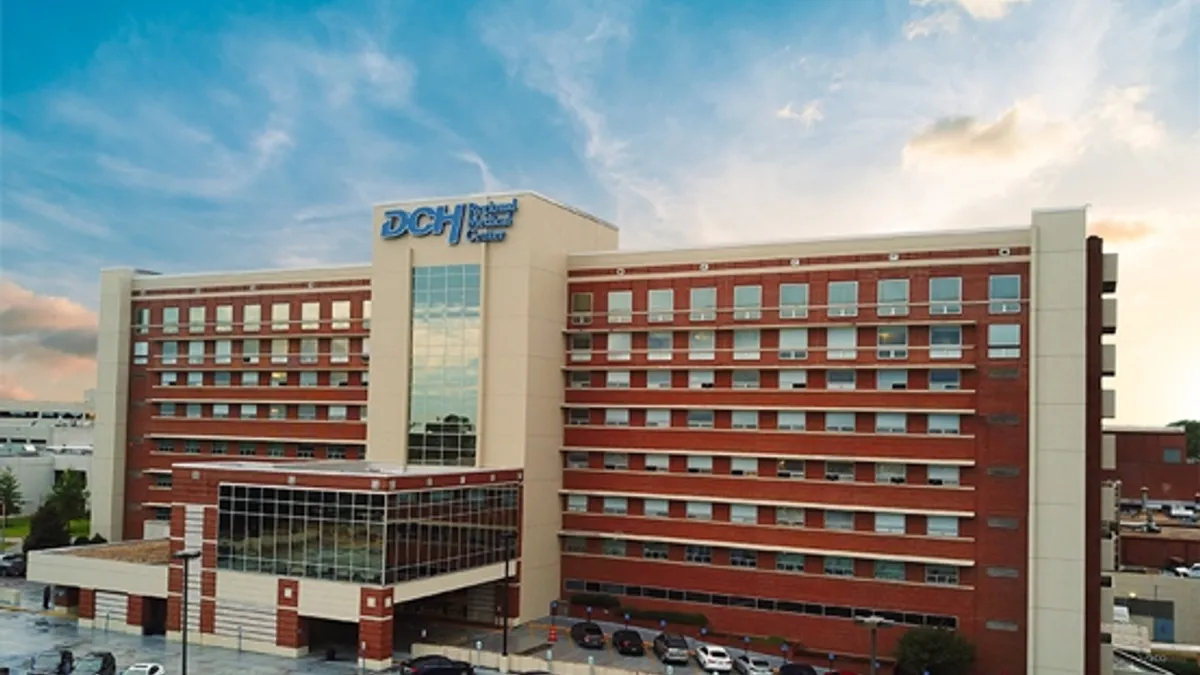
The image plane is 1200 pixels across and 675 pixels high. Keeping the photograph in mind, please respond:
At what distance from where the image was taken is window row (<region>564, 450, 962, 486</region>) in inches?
2154

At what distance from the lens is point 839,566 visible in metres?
56.3

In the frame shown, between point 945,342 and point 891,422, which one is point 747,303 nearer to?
point 891,422

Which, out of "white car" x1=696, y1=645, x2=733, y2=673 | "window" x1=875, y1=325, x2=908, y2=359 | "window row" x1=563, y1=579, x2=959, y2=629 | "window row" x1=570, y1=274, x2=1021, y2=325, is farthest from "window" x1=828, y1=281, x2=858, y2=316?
"white car" x1=696, y1=645, x2=733, y2=673

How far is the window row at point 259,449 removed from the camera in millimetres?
72500

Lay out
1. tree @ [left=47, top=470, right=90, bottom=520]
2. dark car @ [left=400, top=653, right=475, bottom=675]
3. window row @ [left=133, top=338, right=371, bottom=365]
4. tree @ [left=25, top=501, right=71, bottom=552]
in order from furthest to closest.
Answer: tree @ [left=47, top=470, right=90, bottom=520] → tree @ [left=25, top=501, right=71, bottom=552] → window row @ [left=133, top=338, right=371, bottom=365] → dark car @ [left=400, top=653, right=475, bottom=675]

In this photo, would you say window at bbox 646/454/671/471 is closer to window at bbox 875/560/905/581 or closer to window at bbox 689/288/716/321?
window at bbox 689/288/716/321

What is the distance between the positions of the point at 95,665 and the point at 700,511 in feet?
112

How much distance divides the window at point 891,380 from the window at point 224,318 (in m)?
50.2

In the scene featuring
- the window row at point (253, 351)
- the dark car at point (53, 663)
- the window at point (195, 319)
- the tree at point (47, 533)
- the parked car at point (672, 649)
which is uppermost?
the window at point (195, 319)

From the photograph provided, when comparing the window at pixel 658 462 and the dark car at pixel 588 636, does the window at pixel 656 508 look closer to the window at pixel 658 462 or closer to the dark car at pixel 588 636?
A: the window at pixel 658 462

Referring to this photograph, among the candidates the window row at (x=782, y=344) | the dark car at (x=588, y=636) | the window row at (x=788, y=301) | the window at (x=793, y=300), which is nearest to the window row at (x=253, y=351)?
the window row at (x=782, y=344)

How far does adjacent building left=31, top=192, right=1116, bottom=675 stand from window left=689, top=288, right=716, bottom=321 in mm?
144

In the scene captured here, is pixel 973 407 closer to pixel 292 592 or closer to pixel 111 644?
pixel 292 592

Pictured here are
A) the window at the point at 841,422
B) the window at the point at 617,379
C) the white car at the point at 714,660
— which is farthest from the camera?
the window at the point at 617,379
